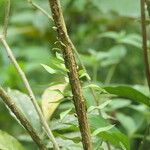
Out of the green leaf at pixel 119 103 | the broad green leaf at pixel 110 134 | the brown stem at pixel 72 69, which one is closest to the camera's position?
the brown stem at pixel 72 69

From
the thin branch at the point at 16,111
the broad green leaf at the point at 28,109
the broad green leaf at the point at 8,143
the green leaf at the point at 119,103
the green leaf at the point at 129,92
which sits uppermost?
the thin branch at the point at 16,111

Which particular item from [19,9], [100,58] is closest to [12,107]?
[100,58]

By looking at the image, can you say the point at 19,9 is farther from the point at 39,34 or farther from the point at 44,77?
the point at 44,77

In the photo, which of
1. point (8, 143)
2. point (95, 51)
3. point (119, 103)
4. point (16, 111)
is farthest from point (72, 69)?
point (95, 51)

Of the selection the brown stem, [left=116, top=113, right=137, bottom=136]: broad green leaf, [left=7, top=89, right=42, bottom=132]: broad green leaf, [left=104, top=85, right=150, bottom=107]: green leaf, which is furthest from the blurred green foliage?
the brown stem

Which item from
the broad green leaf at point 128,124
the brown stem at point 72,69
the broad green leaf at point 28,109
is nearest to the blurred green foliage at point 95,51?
the broad green leaf at point 128,124

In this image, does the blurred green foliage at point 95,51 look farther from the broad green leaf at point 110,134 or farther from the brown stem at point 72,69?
the brown stem at point 72,69

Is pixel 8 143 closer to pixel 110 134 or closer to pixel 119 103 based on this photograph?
pixel 110 134

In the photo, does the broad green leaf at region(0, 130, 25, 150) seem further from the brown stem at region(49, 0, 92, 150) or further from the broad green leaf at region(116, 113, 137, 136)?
the broad green leaf at region(116, 113, 137, 136)
